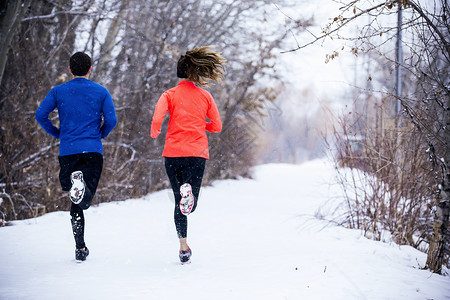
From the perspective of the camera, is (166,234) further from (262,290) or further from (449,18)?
(449,18)

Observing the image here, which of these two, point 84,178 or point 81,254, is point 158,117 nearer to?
point 84,178

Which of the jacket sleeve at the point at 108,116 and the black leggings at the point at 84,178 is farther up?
the jacket sleeve at the point at 108,116

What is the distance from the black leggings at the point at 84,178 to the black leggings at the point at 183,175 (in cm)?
67

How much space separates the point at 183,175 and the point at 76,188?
3.13ft

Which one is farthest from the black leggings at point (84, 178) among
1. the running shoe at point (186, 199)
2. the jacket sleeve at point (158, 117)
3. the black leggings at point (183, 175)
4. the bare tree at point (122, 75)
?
the bare tree at point (122, 75)

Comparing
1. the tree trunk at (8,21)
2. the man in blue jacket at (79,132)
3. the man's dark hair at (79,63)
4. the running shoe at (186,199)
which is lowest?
the running shoe at (186,199)

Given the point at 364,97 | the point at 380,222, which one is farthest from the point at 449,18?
the point at 380,222

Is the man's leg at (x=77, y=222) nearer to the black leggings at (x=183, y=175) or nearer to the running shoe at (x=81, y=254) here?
the running shoe at (x=81, y=254)

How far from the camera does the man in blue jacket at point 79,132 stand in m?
3.20

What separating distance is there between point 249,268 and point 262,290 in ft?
2.20

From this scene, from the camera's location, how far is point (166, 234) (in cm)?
511

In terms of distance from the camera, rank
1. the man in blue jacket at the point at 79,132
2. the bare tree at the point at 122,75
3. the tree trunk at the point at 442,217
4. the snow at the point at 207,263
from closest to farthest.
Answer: the snow at the point at 207,263, the man in blue jacket at the point at 79,132, the tree trunk at the point at 442,217, the bare tree at the point at 122,75

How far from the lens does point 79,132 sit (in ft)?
10.6

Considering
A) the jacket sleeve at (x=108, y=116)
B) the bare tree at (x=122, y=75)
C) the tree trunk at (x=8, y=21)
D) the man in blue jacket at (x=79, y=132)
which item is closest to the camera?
the man in blue jacket at (x=79, y=132)
